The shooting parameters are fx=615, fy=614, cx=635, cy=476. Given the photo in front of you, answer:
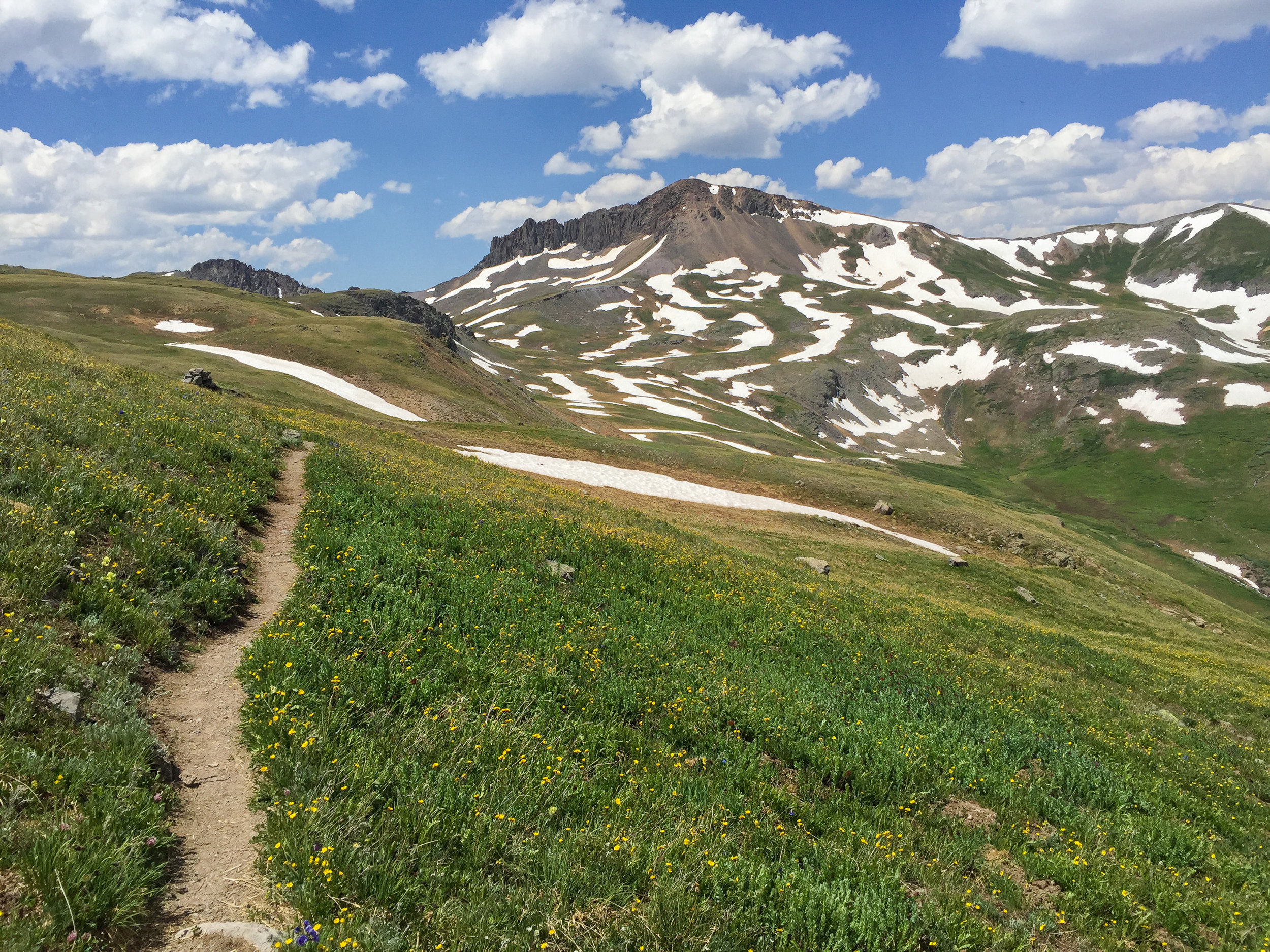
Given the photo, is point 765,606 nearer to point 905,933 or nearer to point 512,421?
point 905,933

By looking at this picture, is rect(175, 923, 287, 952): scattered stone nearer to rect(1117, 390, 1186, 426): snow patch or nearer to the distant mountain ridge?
the distant mountain ridge

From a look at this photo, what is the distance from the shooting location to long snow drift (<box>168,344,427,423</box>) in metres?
57.8

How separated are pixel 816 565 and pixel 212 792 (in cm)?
2451

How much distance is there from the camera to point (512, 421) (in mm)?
Answer: 74000

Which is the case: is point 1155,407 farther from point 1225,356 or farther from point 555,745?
point 555,745

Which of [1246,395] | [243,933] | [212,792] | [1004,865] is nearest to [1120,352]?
[1246,395]

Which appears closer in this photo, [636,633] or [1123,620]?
[636,633]

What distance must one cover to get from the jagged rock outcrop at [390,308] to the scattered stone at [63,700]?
471 feet

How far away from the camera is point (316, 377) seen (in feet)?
203

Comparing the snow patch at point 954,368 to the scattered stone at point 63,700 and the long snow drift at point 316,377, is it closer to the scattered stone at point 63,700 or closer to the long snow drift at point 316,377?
the long snow drift at point 316,377

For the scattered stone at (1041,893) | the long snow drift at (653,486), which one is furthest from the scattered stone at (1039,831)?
the long snow drift at (653,486)

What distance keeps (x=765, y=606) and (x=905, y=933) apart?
9.60 meters

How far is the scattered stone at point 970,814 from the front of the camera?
8.19 metres

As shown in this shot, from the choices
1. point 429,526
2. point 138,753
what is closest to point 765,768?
point 138,753
